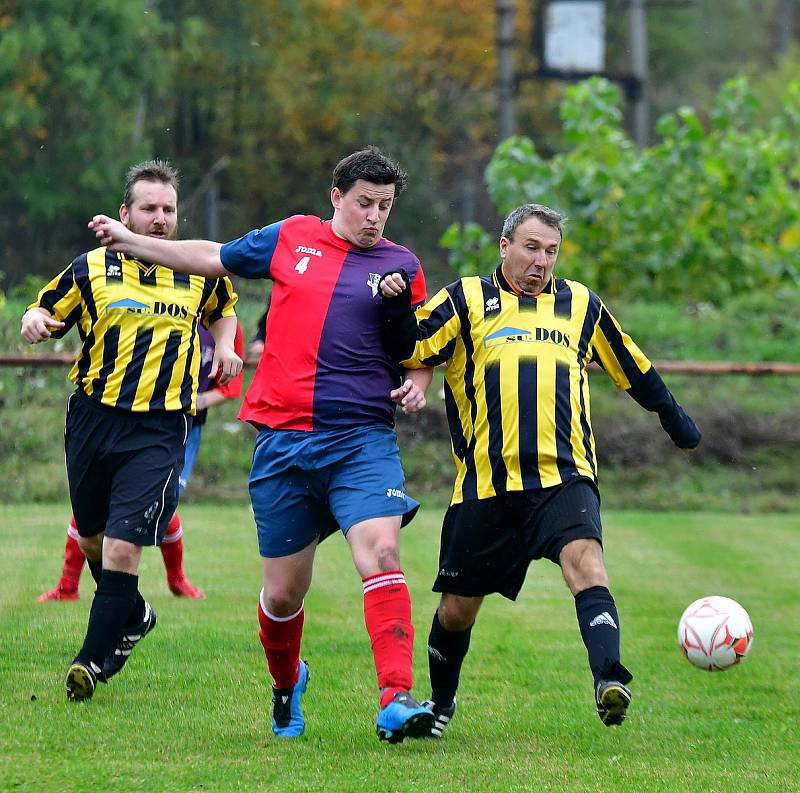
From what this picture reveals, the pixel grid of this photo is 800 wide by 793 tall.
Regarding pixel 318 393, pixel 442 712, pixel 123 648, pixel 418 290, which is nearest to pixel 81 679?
pixel 123 648

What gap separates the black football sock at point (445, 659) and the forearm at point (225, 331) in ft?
5.17

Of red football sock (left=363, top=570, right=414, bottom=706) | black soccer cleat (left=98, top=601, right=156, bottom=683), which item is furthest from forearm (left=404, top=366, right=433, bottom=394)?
black soccer cleat (left=98, top=601, right=156, bottom=683)

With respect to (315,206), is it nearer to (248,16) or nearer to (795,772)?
(248,16)

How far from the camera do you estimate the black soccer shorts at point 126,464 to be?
5383mm

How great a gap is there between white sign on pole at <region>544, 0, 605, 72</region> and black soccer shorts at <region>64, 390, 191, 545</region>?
55.9ft

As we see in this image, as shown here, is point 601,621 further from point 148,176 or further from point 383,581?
point 148,176

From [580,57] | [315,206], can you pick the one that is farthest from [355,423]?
[315,206]

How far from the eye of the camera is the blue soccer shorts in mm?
4617

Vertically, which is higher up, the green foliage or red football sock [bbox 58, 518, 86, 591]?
the green foliage

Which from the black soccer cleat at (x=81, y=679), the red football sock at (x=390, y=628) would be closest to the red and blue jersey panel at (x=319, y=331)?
the red football sock at (x=390, y=628)

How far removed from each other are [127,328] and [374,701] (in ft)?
5.80

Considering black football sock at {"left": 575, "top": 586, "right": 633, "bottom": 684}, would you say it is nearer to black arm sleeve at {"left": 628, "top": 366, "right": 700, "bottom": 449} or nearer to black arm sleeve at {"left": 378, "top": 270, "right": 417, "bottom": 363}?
black arm sleeve at {"left": 628, "top": 366, "right": 700, "bottom": 449}

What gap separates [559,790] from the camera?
4059mm

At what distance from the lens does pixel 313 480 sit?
4680 millimetres
